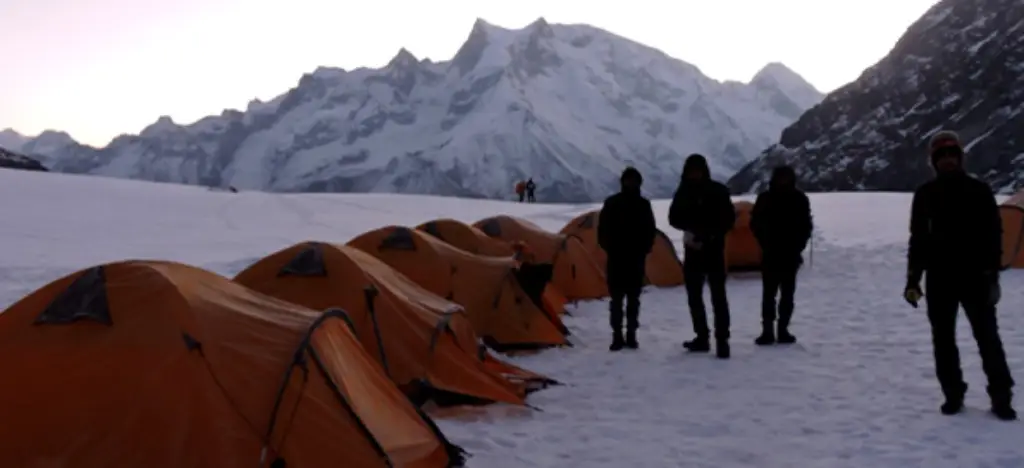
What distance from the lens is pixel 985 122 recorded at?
12838 centimetres

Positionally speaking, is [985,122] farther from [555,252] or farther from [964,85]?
[555,252]

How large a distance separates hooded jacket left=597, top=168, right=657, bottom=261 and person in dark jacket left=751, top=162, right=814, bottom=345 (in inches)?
58.4

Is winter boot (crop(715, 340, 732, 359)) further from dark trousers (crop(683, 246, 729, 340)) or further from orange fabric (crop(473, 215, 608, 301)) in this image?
orange fabric (crop(473, 215, 608, 301))

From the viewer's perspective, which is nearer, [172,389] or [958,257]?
[172,389]

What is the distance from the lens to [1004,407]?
7242 mm

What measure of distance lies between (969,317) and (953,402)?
2.57 ft

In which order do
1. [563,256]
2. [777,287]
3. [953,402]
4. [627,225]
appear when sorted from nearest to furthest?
[953,402]
[627,225]
[777,287]
[563,256]

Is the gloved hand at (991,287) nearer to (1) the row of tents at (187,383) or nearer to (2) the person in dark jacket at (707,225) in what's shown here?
(2) the person in dark jacket at (707,225)

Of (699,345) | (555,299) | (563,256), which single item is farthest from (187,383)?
(563,256)

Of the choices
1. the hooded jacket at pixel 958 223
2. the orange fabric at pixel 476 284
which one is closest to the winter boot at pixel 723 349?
the orange fabric at pixel 476 284

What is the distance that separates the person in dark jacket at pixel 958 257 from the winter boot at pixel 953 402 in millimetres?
227

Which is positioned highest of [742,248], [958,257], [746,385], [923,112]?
[923,112]

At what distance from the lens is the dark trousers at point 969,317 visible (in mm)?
7133

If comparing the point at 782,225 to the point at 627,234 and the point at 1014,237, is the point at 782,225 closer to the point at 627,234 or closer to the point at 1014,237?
the point at 627,234
